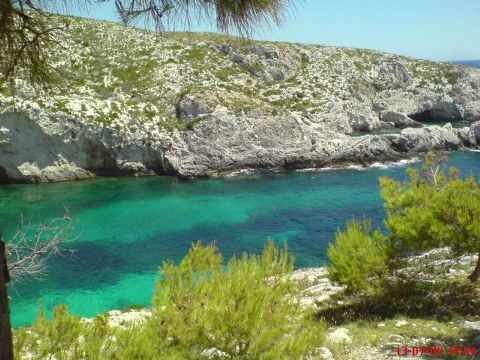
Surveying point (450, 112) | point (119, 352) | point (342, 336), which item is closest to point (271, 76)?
point (450, 112)

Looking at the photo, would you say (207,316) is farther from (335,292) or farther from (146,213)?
(146,213)

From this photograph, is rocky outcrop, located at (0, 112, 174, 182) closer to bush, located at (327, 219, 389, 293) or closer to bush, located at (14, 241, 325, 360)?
bush, located at (327, 219, 389, 293)

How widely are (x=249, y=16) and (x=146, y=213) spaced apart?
27.9 metres

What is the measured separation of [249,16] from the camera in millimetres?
3883

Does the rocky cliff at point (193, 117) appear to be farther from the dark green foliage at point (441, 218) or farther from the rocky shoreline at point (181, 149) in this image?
the dark green foliage at point (441, 218)

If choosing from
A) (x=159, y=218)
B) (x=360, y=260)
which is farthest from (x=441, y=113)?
(x=360, y=260)

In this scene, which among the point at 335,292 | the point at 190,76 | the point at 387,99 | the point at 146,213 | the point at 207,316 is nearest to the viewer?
the point at 207,316

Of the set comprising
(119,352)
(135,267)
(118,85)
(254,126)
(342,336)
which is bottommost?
(135,267)

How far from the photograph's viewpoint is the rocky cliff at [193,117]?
130ft

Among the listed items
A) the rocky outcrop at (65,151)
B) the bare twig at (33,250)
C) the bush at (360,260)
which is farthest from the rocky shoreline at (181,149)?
→ the bush at (360,260)

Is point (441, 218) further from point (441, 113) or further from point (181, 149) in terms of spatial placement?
point (441, 113)

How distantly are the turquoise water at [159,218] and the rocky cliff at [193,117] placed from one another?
2.87m

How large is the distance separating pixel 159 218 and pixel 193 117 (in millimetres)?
17612

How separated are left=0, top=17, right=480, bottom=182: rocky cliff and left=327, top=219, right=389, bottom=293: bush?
25.9 metres
